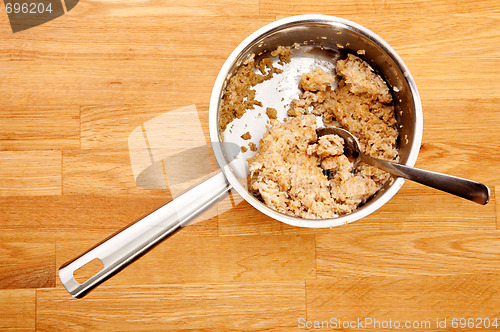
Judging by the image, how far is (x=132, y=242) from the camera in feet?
2.14

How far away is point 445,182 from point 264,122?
418 millimetres

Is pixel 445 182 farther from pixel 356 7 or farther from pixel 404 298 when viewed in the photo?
pixel 356 7

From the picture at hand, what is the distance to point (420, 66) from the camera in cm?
96

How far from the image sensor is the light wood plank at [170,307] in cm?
96

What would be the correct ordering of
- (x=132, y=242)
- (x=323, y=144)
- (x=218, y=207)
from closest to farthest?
(x=132, y=242), (x=323, y=144), (x=218, y=207)

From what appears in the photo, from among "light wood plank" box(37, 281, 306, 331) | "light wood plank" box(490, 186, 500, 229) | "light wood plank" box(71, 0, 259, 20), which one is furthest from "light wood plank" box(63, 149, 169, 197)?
"light wood plank" box(490, 186, 500, 229)

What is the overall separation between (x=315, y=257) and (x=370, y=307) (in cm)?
20

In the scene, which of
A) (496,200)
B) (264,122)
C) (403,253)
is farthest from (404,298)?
(264,122)

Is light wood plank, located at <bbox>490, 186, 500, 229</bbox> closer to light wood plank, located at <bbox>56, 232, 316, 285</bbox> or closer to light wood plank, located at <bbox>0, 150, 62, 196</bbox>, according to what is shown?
light wood plank, located at <bbox>56, 232, 316, 285</bbox>

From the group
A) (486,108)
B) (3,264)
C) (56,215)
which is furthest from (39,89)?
(486,108)

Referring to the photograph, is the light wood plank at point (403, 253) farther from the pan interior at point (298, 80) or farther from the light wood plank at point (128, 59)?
the light wood plank at point (128, 59)

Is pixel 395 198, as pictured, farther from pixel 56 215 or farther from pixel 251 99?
pixel 56 215

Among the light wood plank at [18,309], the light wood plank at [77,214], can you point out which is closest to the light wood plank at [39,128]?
the light wood plank at [77,214]

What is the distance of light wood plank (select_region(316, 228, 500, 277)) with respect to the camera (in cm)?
96
